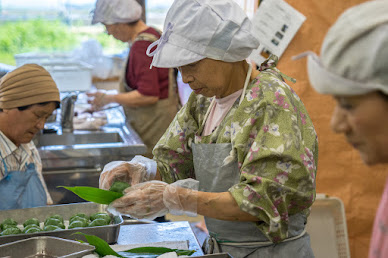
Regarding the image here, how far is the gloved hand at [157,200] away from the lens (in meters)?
1.80

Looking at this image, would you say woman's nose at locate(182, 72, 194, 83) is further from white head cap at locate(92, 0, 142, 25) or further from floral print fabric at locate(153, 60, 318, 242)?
white head cap at locate(92, 0, 142, 25)

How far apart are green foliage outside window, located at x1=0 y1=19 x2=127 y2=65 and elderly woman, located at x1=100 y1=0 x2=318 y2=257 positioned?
4665mm

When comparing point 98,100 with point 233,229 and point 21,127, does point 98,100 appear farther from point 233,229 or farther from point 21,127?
point 233,229

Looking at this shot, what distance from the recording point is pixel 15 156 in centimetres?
252

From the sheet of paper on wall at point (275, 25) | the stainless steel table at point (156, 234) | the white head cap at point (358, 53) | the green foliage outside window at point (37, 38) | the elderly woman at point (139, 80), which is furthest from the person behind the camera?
the green foliage outside window at point (37, 38)

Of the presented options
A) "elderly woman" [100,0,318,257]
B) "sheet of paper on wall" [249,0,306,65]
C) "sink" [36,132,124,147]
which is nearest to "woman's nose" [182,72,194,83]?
"elderly woman" [100,0,318,257]

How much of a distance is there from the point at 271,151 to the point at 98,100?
2.63 m

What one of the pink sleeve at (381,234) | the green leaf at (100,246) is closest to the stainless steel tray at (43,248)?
the green leaf at (100,246)

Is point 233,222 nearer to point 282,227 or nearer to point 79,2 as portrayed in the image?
point 282,227

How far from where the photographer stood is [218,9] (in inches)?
74.0

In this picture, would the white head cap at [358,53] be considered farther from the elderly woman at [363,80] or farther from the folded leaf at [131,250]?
the folded leaf at [131,250]

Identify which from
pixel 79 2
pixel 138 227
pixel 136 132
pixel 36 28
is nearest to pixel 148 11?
pixel 79 2

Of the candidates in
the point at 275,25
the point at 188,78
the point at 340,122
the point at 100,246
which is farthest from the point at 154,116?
the point at 340,122

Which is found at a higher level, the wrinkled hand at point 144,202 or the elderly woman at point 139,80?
the wrinkled hand at point 144,202
